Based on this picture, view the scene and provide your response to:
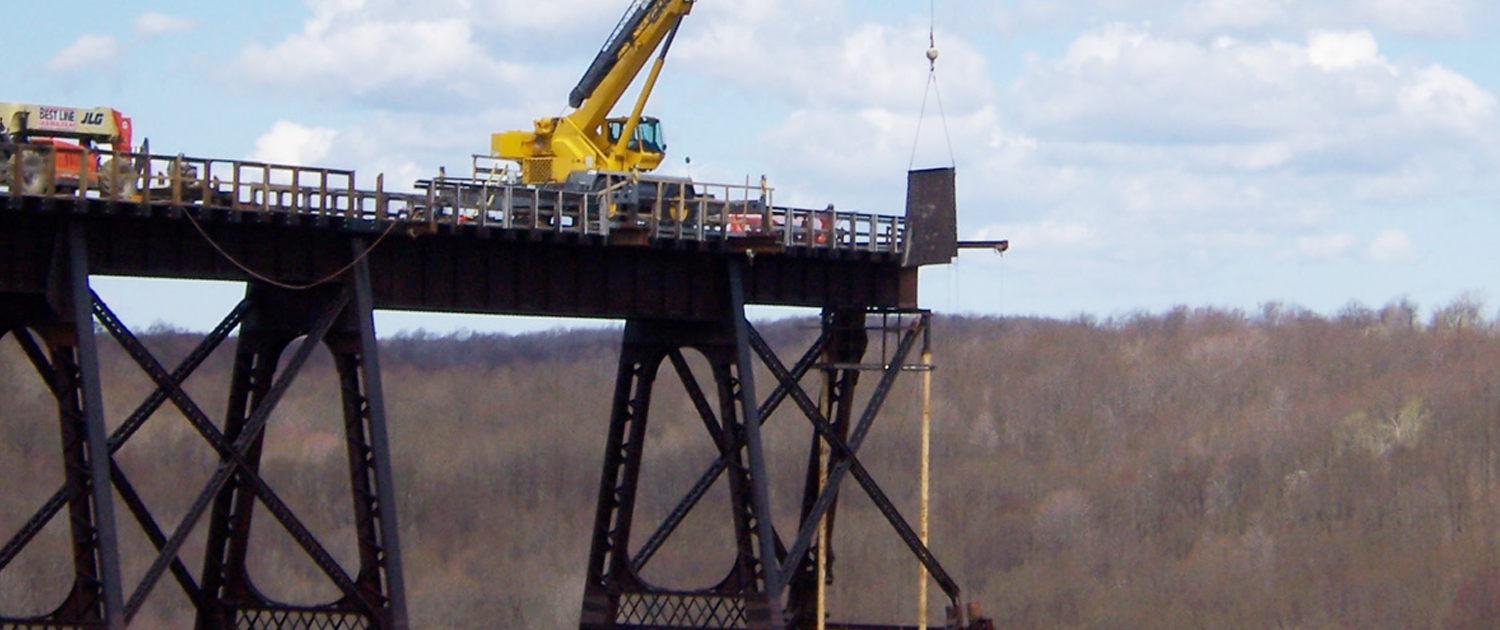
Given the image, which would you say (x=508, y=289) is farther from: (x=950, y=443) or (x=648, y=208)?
(x=950, y=443)

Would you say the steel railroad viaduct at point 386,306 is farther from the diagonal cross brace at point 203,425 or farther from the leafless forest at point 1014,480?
the leafless forest at point 1014,480

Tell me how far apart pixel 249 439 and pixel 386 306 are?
12.2 ft

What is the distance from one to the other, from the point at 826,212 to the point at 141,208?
1509 centimetres

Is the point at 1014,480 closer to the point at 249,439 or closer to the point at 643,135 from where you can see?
the point at 643,135

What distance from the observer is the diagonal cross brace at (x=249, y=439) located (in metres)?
36.2

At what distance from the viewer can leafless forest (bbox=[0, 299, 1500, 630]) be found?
83.6 meters

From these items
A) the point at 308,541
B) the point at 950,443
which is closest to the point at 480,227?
the point at 308,541

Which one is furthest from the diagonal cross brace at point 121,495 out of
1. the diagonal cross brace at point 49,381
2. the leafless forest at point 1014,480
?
the leafless forest at point 1014,480

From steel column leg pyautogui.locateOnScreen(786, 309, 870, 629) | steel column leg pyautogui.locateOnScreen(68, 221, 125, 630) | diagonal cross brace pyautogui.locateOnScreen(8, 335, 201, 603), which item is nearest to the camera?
steel column leg pyautogui.locateOnScreen(68, 221, 125, 630)

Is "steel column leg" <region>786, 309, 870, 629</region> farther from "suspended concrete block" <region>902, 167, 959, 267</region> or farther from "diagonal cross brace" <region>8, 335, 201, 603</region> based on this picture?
"diagonal cross brace" <region>8, 335, 201, 603</region>

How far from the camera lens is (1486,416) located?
311ft

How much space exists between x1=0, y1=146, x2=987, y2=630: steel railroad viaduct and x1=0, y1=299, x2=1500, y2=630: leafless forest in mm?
33061

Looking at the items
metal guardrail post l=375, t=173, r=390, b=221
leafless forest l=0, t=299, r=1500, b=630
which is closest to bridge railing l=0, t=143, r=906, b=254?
metal guardrail post l=375, t=173, r=390, b=221

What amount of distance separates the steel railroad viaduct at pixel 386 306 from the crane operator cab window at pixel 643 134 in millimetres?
2555
